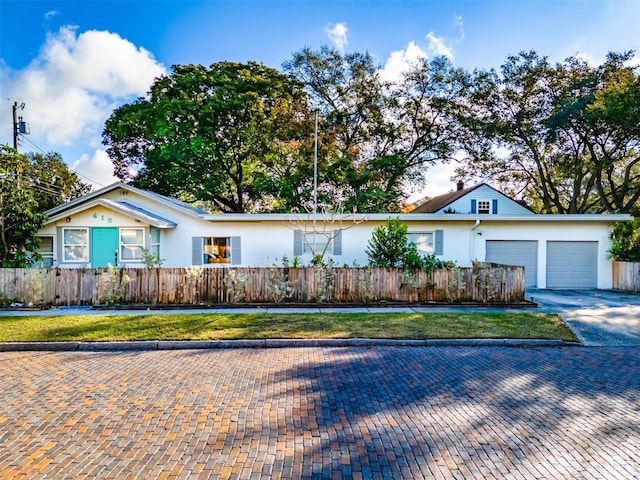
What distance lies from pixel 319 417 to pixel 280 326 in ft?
15.1

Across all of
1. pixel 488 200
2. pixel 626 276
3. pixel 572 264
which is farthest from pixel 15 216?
pixel 488 200

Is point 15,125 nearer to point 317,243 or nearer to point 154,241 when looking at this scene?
point 154,241

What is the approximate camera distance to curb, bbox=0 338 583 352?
23.9ft

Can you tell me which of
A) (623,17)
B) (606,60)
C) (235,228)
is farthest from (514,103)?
(235,228)

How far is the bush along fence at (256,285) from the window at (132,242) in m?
3.91

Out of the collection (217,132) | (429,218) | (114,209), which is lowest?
(429,218)

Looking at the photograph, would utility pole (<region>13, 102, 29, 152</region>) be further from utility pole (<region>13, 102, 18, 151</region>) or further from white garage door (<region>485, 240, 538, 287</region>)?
white garage door (<region>485, 240, 538, 287</region>)

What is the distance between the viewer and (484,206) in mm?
26297

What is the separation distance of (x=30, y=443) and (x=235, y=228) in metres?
12.6

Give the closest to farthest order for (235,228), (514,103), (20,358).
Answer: (20,358) < (235,228) < (514,103)

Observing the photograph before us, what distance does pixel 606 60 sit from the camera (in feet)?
68.5

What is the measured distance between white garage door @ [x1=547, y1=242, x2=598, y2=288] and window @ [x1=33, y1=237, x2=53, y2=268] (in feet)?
67.1

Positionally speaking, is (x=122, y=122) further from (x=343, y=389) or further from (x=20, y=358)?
(x=343, y=389)

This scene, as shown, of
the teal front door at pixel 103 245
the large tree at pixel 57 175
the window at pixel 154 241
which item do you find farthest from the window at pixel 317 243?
the large tree at pixel 57 175
